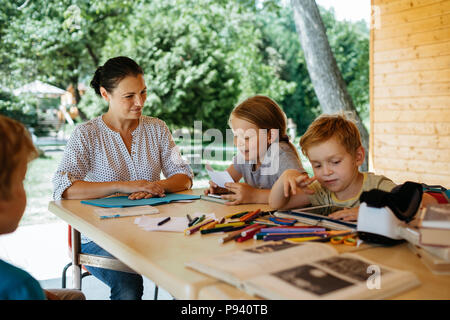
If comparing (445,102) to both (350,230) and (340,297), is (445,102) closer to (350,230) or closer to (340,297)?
(350,230)

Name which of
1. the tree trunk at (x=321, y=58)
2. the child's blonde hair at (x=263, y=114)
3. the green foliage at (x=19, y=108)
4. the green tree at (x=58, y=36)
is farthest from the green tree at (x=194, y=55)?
the child's blonde hair at (x=263, y=114)

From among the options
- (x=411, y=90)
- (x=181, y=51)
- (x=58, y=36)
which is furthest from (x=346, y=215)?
(x=181, y=51)

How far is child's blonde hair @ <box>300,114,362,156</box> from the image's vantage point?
65.0 inches

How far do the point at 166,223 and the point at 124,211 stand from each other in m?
0.27

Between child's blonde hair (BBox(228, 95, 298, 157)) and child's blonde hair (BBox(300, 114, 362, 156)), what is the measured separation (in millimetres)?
393

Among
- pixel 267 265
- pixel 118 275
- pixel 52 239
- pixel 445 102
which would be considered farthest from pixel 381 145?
pixel 267 265

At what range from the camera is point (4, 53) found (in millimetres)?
6180

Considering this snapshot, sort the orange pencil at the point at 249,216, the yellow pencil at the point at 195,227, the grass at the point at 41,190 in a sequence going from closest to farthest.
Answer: the yellow pencil at the point at 195,227 < the orange pencil at the point at 249,216 < the grass at the point at 41,190

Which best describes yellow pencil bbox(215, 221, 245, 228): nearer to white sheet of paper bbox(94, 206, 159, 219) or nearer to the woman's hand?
white sheet of paper bbox(94, 206, 159, 219)

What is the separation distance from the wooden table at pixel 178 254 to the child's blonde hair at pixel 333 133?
40 centimetres

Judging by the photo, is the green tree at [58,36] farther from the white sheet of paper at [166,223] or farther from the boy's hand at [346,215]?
the boy's hand at [346,215]

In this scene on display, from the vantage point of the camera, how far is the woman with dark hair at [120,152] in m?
1.99

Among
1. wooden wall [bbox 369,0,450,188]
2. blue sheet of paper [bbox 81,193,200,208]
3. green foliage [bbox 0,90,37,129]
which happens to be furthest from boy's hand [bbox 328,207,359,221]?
green foliage [bbox 0,90,37,129]

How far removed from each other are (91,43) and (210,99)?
6.87 feet
